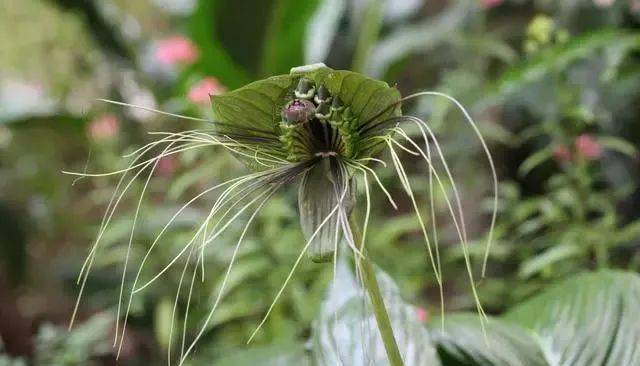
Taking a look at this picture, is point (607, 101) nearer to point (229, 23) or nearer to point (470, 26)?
point (470, 26)

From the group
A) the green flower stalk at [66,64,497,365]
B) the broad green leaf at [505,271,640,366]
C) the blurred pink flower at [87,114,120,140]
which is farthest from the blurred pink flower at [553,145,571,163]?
the blurred pink flower at [87,114,120,140]

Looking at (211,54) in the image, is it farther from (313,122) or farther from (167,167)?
(313,122)

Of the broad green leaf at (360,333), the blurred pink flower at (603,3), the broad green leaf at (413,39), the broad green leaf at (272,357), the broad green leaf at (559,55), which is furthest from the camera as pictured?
the broad green leaf at (413,39)

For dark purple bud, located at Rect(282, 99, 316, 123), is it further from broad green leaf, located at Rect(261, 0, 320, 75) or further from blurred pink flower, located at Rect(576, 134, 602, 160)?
broad green leaf, located at Rect(261, 0, 320, 75)

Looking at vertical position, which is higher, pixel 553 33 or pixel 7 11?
pixel 7 11

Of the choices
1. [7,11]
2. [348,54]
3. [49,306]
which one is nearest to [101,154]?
[348,54]

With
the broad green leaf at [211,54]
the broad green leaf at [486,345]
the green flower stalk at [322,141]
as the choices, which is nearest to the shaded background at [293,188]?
the broad green leaf at [211,54]

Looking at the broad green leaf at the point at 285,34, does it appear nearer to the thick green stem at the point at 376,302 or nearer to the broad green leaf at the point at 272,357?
the broad green leaf at the point at 272,357
